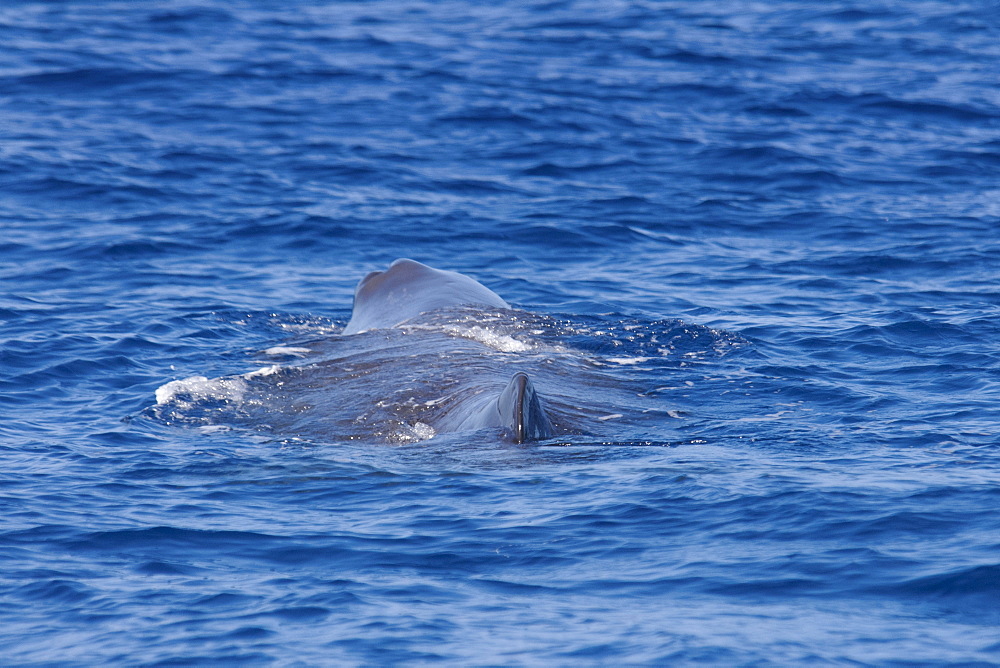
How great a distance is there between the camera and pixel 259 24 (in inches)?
1323

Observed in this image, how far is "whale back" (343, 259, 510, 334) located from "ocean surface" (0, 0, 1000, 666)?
0.49 metres

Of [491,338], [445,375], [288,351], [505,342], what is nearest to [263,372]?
[288,351]

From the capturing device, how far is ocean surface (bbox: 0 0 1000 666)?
320 inches

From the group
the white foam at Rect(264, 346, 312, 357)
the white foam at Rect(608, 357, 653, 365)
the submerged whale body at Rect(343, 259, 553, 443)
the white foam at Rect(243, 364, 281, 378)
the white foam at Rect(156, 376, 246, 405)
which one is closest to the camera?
the white foam at Rect(156, 376, 246, 405)

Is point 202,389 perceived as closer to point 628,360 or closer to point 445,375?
point 445,375

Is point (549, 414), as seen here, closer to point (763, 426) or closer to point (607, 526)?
point (763, 426)

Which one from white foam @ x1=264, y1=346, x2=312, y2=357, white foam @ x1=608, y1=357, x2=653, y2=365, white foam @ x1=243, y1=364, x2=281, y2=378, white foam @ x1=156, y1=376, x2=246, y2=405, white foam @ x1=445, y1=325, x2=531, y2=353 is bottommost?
white foam @ x1=608, y1=357, x2=653, y2=365

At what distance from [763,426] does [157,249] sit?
10.5m

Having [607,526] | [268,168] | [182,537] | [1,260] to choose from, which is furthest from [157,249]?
[607,526]

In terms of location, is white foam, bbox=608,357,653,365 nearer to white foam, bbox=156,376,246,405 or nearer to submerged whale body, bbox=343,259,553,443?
submerged whale body, bbox=343,259,553,443

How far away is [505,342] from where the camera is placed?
14.6 m

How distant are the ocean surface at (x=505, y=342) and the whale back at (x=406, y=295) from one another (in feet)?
1.62

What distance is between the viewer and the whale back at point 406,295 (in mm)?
15438

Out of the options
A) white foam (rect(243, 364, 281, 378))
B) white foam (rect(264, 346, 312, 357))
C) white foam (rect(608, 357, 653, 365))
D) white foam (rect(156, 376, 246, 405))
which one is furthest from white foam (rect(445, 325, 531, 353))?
white foam (rect(156, 376, 246, 405))
